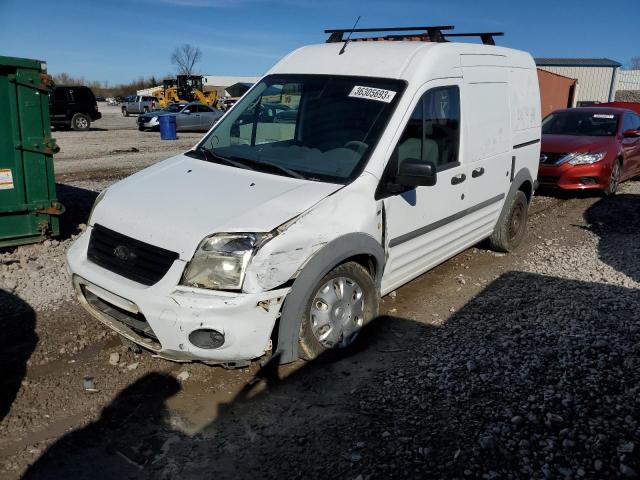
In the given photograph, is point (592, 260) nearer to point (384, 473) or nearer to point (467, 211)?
point (467, 211)

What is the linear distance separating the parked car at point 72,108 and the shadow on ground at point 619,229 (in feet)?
72.6

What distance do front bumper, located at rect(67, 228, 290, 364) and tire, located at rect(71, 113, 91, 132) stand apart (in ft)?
78.9

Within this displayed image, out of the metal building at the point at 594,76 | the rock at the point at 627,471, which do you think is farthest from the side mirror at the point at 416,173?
the metal building at the point at 594,76

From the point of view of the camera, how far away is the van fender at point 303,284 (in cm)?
325

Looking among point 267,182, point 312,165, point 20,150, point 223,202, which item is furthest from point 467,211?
point 20,150

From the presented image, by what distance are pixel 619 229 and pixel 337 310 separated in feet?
19.1

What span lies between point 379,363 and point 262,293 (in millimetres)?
1208

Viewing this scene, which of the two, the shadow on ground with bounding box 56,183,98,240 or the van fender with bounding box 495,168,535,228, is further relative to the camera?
the shadow on ground with bounding box 56,183,98,240

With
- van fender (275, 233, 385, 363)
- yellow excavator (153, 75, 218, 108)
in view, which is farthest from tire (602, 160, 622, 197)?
yellow excavator (153, 75, 218, 108)

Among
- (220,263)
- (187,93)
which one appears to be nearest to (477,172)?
Answer: (220,263)

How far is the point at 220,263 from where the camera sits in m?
3.10

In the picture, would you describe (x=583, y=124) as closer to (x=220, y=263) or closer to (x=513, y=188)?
(x=513, y=188)

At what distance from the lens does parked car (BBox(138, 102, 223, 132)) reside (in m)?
26.1

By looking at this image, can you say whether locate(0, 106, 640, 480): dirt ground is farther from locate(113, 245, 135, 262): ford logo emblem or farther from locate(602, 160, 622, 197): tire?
locate(602, 160, 622, 197): tire
